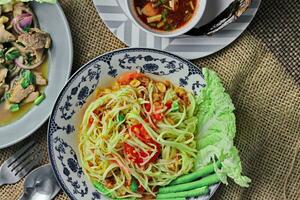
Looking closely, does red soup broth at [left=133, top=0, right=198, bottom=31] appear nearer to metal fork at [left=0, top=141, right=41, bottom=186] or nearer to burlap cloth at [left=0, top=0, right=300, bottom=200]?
burlap cloth at [left=0, top=0, right=300, bottom=200]

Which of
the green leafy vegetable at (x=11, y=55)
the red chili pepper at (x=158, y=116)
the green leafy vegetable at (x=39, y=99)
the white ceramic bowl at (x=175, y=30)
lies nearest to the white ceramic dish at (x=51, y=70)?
the green leafy vegetable at (x=39, y=99)

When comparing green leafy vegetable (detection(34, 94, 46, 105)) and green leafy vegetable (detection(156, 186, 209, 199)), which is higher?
green leafy vegetable (detection(34, 94, 46, 105))

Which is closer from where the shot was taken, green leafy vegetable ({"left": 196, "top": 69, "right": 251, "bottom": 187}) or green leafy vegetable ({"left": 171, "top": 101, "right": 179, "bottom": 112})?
green leafy vegetable ({"left": 196, "top": 69, "right": 251, "bottom": 187})

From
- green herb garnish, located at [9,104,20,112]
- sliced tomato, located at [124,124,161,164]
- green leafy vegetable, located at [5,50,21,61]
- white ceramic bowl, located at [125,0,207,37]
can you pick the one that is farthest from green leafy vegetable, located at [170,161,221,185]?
green leafy vegetable, located at [5,50,21,61]

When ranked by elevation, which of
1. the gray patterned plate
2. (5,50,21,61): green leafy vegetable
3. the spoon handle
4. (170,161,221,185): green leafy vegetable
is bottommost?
the spoon handle

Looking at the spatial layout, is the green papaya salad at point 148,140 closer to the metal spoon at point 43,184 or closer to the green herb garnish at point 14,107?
the metal spoon at point 43,184
